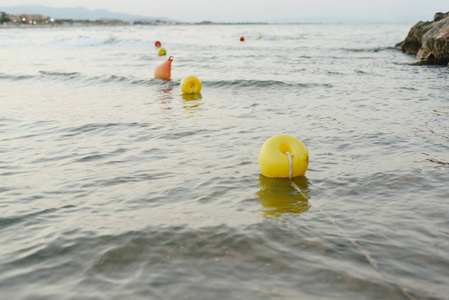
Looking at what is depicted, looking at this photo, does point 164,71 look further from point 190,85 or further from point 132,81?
point 190,85

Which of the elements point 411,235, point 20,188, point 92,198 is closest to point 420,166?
point 411,235

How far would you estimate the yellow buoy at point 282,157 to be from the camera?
598cm

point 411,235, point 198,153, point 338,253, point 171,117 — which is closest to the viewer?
point 338,253

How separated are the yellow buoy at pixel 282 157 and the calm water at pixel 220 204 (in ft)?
0.63

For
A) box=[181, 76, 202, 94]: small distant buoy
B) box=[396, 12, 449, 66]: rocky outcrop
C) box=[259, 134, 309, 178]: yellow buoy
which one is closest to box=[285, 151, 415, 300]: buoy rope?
box=[259, 134, 309, 178]: yellow buoy

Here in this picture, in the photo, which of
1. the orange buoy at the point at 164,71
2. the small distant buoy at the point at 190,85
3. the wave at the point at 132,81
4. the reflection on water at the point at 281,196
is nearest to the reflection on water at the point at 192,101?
the small distant buoy at the point at 190,85

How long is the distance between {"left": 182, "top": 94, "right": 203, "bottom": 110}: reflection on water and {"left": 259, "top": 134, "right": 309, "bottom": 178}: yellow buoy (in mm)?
6230

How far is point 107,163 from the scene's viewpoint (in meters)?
7.05

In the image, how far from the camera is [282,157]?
5.98 m

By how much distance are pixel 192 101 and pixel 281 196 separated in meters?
8.12

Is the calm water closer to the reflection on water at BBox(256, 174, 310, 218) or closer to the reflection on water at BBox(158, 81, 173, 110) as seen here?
the reflection on water at BBox(256, 174, 310, 218)

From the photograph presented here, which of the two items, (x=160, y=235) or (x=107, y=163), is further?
(x=107, y=163)

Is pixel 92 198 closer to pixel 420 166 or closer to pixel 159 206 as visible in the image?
pixel 159 206

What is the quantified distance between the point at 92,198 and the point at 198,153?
246 centimetres
